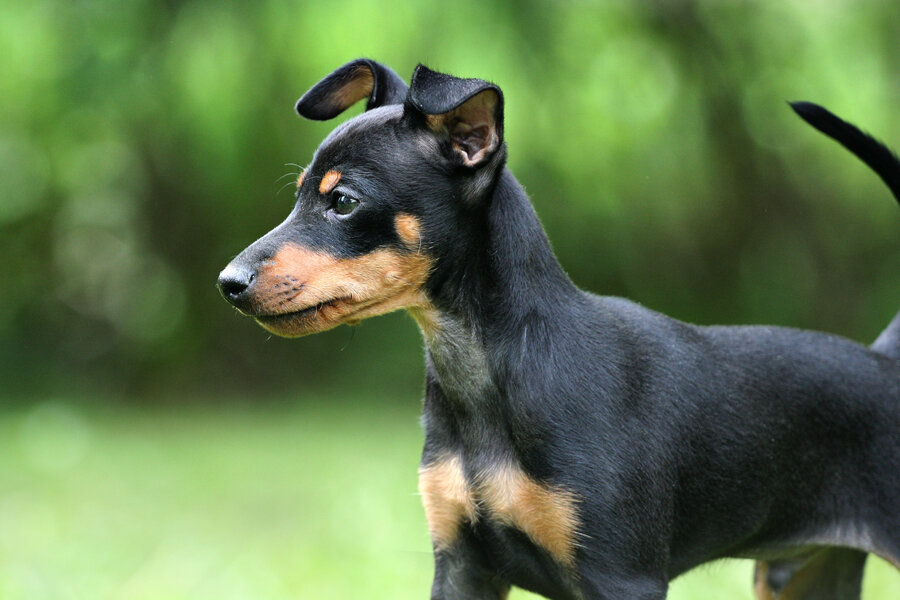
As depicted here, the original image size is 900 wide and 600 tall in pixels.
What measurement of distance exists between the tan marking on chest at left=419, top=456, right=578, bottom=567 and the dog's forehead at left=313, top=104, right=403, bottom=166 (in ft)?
3.45

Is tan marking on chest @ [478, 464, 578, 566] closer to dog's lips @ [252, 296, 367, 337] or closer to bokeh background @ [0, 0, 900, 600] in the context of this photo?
dog's lips @ [252, 296, 367, 337]

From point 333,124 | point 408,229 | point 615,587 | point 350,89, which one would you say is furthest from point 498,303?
point 333,124

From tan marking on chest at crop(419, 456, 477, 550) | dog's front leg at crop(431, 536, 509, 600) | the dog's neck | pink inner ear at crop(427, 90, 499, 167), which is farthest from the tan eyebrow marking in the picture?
dog's front leg at crop(431, 536, 509, 600)

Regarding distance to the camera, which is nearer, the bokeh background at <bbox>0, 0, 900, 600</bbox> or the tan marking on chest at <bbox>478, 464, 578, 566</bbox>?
the tan marking on chest at <bbox>478, 464, 578, 566</bbox>

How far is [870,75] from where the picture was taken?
9.92 meters

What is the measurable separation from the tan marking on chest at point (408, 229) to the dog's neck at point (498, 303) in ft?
0.60

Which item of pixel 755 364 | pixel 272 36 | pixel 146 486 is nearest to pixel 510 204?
pixel 755 364

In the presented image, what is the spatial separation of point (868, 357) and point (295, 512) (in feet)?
15.4

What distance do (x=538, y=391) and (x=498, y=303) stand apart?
31cm

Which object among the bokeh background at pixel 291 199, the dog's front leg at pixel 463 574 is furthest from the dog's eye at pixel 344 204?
the bokeh background at pixel 291 199

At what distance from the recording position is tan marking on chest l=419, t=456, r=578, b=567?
355 cm

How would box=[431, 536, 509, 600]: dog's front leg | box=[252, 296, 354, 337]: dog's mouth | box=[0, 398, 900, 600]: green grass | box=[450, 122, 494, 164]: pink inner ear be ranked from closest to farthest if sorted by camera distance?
box=[252, 296, 354, 337]: dog's mouth, box=[450, 122, 494, 164]: pink inner ear, box=[431, 536, 509, 600]: dog's front leg, box=[0, 398, 900, 600]: green grass

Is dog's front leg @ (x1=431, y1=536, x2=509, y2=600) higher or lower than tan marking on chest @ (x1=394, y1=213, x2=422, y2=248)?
lower

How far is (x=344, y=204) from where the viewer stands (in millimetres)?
3605
